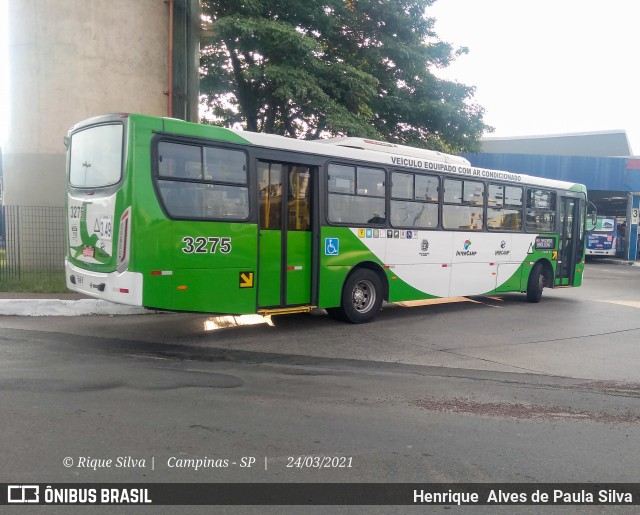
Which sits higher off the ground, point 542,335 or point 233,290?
point 233,290

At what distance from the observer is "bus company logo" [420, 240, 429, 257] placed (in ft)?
38.9

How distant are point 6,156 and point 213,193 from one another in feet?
33.6

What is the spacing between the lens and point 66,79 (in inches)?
601

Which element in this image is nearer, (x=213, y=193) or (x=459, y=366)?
(x=459, y=366)

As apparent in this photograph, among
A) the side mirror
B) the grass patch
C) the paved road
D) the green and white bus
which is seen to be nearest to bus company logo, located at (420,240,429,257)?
the green and white bus

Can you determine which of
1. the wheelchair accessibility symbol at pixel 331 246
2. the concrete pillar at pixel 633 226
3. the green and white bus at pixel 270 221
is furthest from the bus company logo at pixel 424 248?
the concrete pillar at pixel 633 226

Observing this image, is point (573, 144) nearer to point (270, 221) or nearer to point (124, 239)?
point (270, 221)

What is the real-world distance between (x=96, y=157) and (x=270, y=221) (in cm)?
274

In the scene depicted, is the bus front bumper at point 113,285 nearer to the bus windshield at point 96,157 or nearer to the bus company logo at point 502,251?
the bus windshield at point 96,157

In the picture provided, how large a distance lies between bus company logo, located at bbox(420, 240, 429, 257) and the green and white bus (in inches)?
0.9

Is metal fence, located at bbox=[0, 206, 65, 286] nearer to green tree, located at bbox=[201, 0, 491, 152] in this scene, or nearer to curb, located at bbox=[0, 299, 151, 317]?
curb, located at bbox=[0, 299, 151, 317]

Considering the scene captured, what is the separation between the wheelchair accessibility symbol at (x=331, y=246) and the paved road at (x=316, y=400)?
1367mm

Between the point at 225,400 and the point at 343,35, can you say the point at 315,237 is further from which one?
the point at 343,35
